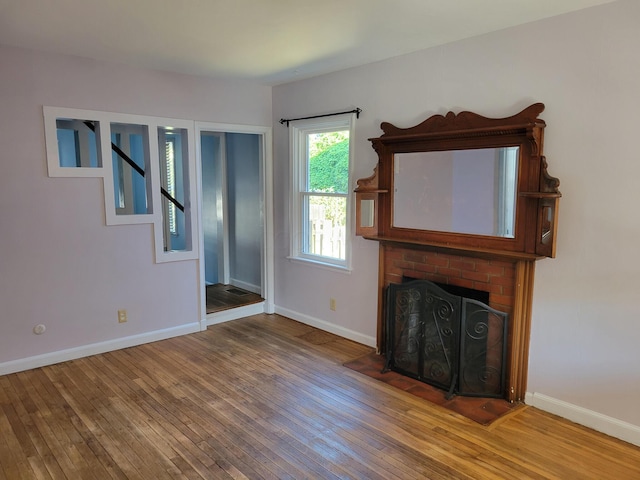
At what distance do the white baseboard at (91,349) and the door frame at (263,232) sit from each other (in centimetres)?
27

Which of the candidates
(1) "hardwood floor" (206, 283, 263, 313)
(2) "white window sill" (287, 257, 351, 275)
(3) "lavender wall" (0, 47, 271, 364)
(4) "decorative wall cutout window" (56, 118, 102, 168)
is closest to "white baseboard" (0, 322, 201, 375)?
(3) "lavender wall" (0, 47, 271, 364)

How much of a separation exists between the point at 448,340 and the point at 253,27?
2502 millimetres

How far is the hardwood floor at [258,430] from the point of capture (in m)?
2.35

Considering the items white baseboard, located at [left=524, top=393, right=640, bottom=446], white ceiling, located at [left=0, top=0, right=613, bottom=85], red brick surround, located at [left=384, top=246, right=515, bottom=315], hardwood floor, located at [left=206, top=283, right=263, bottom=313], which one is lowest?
white baseboard, located at [left=524, top=393, right=640, bottom=446]

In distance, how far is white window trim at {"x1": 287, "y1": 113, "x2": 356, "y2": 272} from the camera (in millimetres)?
4133

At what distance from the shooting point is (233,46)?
3.29 meters

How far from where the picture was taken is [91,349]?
12.7 feet

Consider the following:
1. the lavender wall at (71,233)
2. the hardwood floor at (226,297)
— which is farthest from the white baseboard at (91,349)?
the hardwood floor at (226,297)

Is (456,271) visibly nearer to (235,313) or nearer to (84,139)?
(235,313)

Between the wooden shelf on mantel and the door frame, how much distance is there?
1509 millimetres

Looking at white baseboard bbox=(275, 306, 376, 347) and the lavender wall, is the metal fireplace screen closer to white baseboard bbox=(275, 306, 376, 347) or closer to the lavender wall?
white baseboard bbox=(275, 306, 376, 347)

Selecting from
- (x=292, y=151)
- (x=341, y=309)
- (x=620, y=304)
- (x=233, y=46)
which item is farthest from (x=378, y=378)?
(x=233, y=46)

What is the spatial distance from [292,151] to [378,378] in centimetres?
243

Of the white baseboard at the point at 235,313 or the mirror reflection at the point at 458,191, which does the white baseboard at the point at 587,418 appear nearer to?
the mirror reflection at the point at 458,191
